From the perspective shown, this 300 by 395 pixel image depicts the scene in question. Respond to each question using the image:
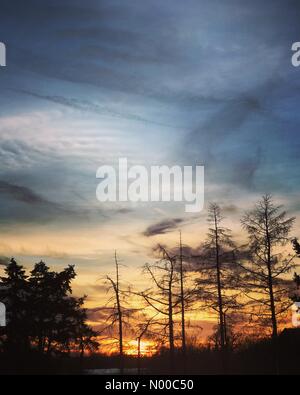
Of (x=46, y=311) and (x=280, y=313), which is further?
(x=46, y=311)

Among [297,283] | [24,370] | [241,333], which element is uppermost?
[297,283]

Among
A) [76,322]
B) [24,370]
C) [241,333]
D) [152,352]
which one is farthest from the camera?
[76,322]

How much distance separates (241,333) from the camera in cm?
2791

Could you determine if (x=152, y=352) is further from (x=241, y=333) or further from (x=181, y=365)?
(x=241, y=333)

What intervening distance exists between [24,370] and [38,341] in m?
3.65

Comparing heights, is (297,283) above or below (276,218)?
below

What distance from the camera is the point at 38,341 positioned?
3716 centimetres

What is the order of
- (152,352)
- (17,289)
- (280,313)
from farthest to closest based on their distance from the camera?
(17,289) → (152,352) → (280,313)
